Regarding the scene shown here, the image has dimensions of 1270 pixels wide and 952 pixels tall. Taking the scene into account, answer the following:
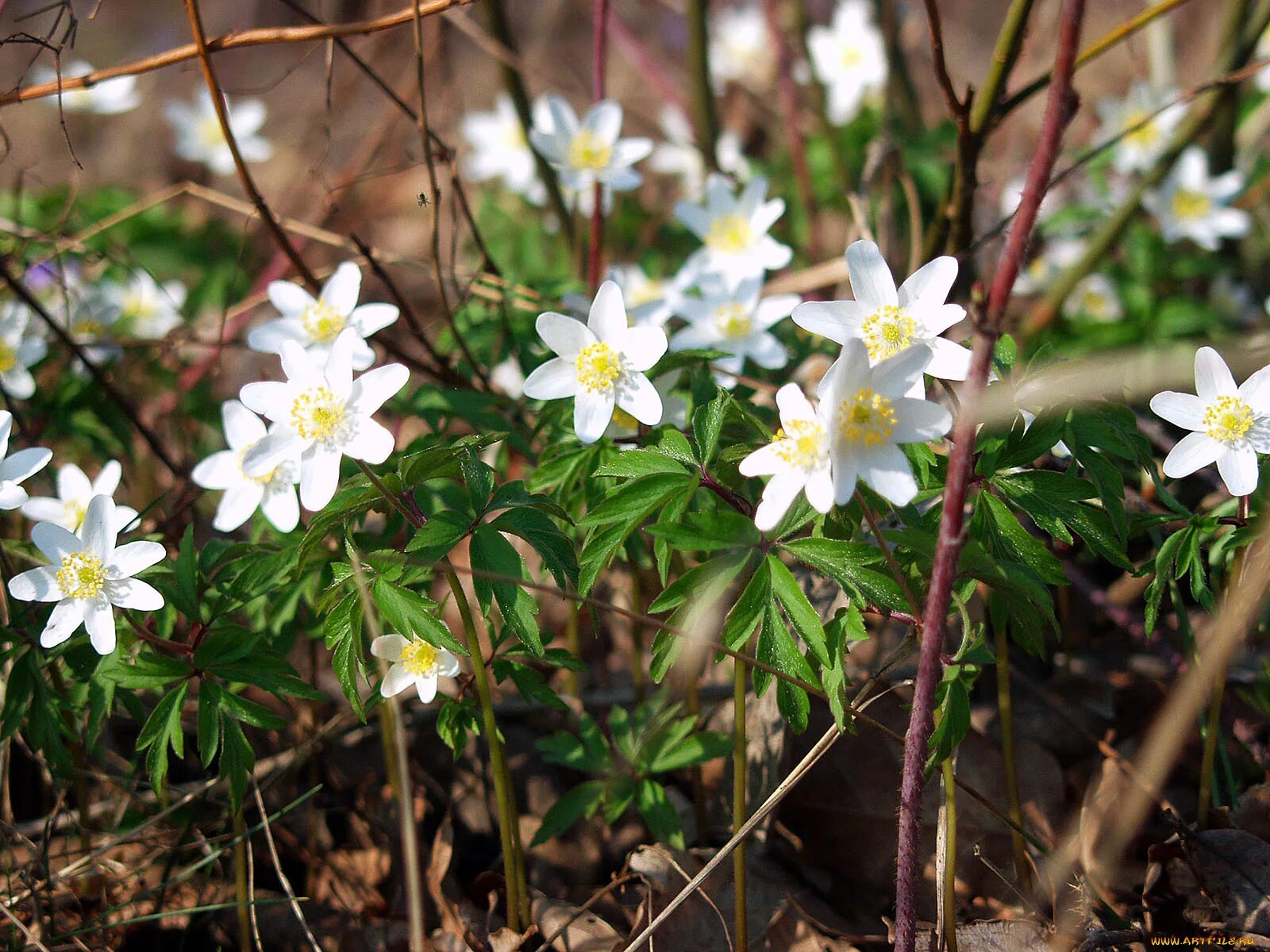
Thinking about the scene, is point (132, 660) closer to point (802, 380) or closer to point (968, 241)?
point (802, 380)

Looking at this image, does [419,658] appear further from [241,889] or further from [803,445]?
[803,445]

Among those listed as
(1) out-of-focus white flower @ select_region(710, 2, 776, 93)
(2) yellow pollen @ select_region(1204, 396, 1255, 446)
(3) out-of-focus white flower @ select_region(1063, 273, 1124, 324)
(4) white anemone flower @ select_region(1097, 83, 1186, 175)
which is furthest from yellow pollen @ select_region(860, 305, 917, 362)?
(1) out-of-focus white flower @ select_region(710, 2, 776, 93)

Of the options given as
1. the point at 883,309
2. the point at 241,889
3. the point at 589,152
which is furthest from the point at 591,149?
the point at 241,889

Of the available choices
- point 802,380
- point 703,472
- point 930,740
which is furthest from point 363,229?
point 930,740

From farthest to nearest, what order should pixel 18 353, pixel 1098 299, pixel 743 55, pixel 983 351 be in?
pixel 743 55 → pixel 1098 299 → pixel 18 353 → pixel 983 351

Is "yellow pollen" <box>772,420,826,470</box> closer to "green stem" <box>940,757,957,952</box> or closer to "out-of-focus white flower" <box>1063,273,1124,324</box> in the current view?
"green stem" <box>940,757,957,952</box>

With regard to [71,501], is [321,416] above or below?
above

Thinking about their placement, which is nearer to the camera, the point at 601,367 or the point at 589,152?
the point at 601,367

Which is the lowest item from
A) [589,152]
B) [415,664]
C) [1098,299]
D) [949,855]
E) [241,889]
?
[241,889]
